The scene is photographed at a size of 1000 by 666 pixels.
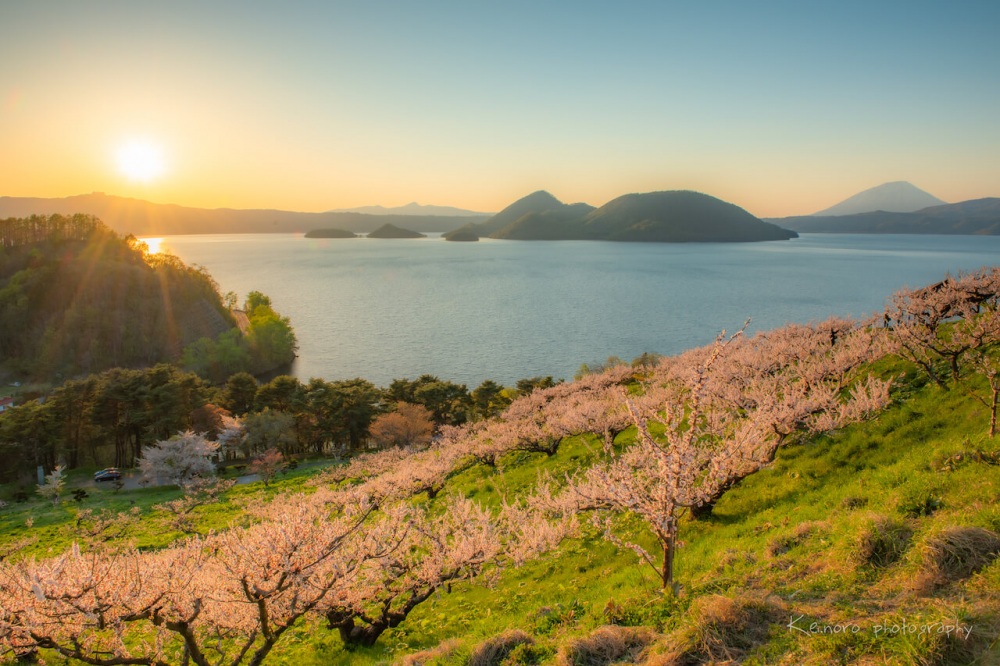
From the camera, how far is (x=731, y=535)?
40.4 ft

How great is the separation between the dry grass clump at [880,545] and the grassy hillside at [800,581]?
1.0 inches

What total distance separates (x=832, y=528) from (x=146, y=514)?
40085 mm

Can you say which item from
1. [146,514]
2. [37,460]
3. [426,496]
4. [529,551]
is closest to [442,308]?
[37,460]

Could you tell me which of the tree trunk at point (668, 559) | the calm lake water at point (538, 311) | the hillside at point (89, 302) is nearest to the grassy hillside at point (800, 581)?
the tree trunk at point (668, 559)

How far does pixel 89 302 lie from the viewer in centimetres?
10312

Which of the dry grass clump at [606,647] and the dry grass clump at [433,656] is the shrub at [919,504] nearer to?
the dry grass clump at [606,647]

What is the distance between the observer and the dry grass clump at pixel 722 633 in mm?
6875

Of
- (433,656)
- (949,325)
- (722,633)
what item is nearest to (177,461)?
(433,656)

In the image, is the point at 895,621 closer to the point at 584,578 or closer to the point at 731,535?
the point at 731,535

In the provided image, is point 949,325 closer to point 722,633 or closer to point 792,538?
point 792,538

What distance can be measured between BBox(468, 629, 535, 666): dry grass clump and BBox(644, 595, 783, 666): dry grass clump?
99.5 inches

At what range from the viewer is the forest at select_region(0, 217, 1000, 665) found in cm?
725

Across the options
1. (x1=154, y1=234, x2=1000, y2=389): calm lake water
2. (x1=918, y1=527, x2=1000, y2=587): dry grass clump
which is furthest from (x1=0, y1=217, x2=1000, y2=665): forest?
(x1=154, y1=234, x2=1000, y2=389): calm lake water

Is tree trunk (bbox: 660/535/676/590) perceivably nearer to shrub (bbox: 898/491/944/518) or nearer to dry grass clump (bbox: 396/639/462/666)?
dry grass clump (bbox: 396/639/462/666)
